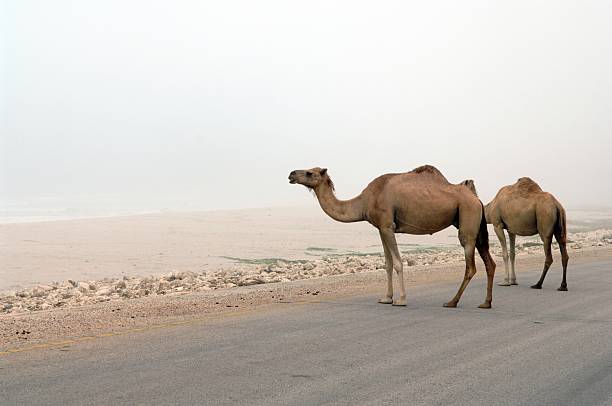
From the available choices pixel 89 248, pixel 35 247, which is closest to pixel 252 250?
pixel 89 248

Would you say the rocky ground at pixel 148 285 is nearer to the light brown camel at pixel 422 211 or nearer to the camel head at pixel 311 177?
the camel head at pixel 311 177

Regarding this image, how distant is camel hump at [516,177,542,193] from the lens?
17.5 metres

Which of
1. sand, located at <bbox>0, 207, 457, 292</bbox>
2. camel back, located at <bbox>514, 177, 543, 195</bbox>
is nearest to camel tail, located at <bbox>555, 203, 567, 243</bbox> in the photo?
camel back, located at <bbox>514, 177, 543, 195</bbox>

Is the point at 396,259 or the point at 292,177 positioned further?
the point at 292,177

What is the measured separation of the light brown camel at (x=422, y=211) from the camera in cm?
1296

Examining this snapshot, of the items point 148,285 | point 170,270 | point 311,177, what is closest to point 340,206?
point 311,177

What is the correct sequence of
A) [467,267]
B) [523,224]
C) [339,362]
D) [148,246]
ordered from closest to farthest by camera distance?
[339,362] < [467,267] < [523,224] < [148,246]

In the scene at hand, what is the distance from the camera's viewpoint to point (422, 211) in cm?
1305

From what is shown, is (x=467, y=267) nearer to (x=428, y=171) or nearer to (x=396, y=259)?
(x=396, y=259)

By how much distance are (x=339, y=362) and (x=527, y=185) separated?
1104 cm

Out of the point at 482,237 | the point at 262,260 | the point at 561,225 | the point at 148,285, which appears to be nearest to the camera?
the point at 482,237

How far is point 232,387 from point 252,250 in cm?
2761

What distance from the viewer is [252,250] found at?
1359 inches

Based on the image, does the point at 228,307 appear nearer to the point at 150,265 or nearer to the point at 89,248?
the point at 150,265
